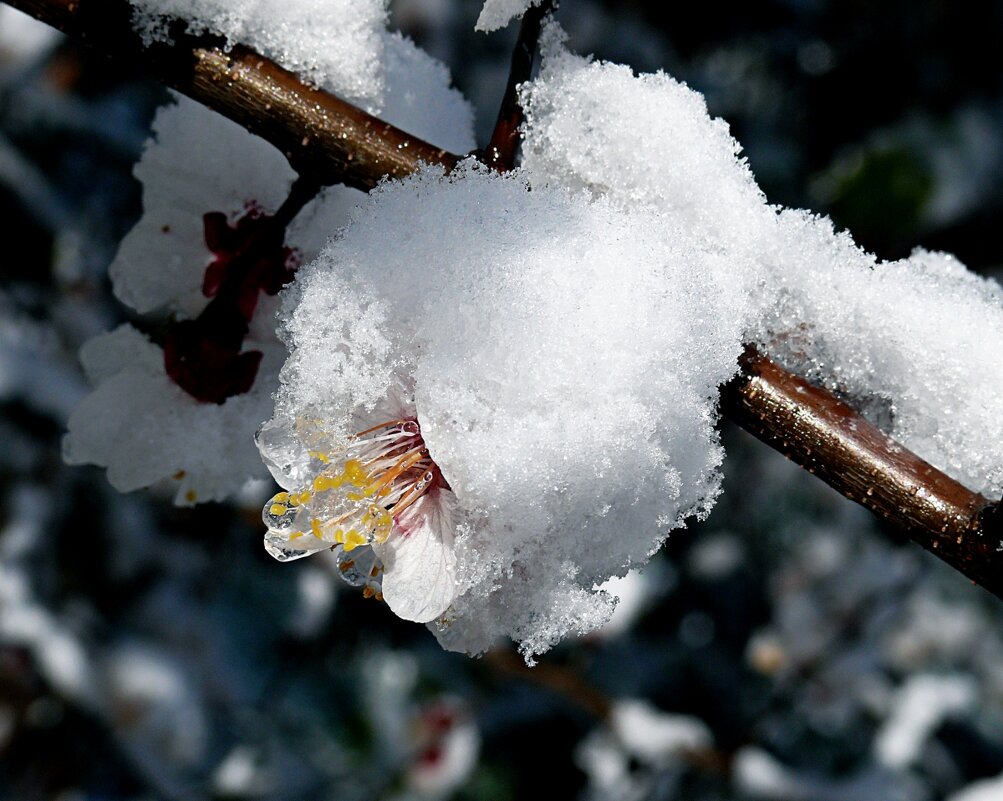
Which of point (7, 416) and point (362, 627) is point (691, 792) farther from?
point (7, 416)

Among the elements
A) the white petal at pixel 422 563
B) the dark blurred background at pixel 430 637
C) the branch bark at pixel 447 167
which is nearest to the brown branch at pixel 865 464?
the branch bark at pixel 447 167

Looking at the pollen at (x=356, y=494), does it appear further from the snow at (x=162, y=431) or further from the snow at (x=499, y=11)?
the snow at (x=499, y=11)

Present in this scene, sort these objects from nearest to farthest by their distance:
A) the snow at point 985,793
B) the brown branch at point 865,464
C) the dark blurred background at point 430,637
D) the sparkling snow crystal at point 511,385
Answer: the sparkling snow crystal at point 511,385 → the brown branch at point 865,464 → the snow at point 985,793 → the dark blurred background at point 430,637

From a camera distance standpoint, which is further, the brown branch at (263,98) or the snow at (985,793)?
the snow at (985,793)

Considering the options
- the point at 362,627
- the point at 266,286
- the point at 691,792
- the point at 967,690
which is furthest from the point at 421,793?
the point at 266,286

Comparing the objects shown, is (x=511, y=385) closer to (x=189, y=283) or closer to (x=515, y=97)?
(x=515, y=97)

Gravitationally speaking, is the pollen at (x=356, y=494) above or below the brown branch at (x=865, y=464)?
below
